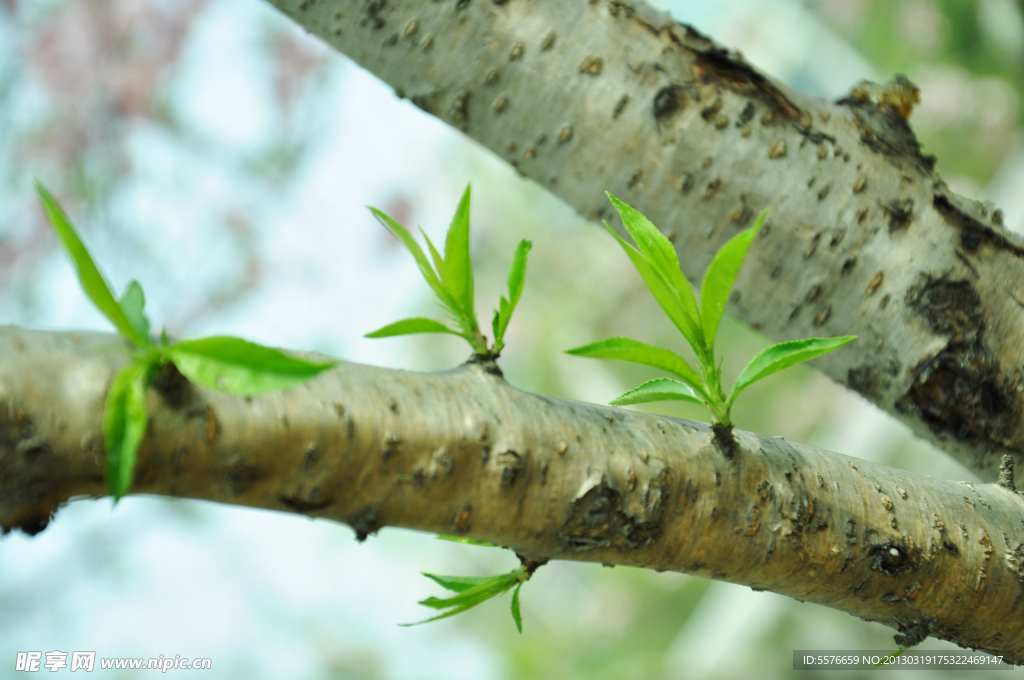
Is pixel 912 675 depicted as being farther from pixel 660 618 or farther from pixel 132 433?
pixel 132 433

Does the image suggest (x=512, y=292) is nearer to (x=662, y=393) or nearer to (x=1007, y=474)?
(x=662, y=393)

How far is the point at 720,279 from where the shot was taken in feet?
0.87

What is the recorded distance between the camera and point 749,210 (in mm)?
407

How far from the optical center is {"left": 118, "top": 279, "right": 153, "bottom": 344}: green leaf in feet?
0.66

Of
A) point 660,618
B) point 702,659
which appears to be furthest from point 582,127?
point 660,618

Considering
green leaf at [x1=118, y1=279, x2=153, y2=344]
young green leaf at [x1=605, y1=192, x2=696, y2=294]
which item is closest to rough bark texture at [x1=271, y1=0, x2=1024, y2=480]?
young green leaf at [x1=605, y1=192, x2=696, y2=294]

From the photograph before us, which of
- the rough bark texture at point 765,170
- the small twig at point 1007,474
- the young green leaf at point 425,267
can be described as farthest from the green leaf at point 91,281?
the small twig at point 1007,474

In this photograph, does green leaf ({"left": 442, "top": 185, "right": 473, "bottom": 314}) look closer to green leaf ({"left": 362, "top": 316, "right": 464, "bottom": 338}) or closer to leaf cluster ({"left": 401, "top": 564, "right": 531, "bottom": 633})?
green leaf ({"left": 362, "top": 316, "right": 464, "bottom": 338})

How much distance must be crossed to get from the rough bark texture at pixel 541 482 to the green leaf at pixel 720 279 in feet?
0.15

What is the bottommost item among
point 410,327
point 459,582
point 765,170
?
point 459,582

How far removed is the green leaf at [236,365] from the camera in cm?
18

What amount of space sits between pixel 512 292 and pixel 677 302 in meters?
0.07

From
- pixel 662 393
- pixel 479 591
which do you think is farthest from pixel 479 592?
pixel 662 393

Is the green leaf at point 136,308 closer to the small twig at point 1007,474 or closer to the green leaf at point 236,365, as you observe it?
the green leaf at point 236,365
